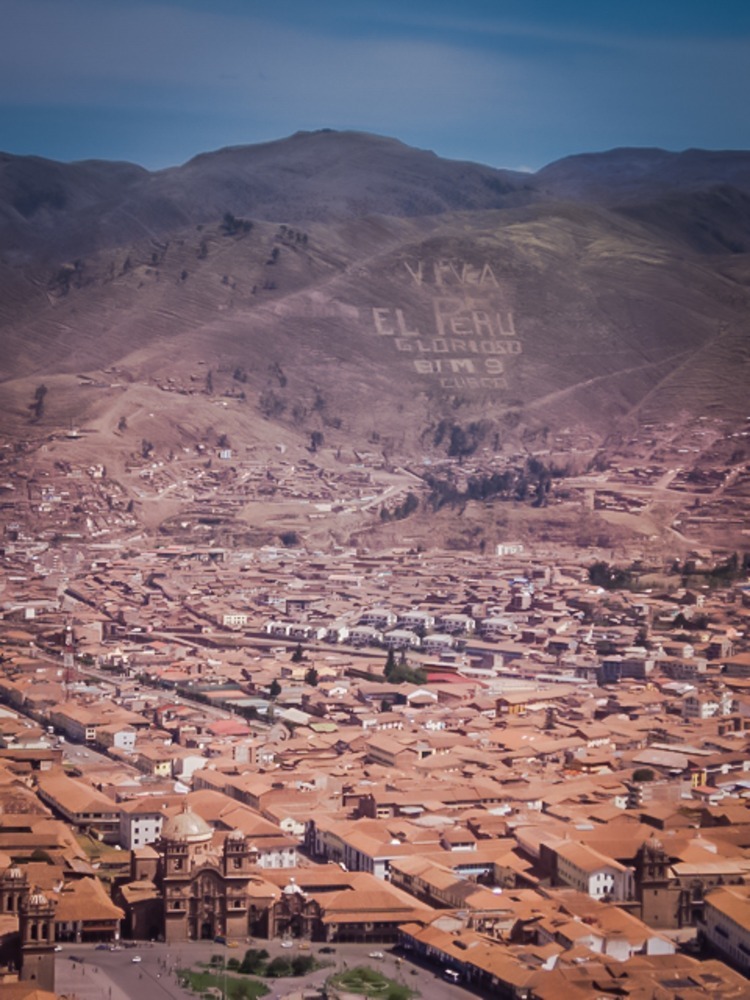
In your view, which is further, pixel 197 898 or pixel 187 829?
pixel 187 829

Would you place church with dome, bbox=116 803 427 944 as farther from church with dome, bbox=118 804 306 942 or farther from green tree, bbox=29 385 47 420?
green tree, bbox=29 385 47 420

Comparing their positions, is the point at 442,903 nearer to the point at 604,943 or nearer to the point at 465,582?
the point at 604,943

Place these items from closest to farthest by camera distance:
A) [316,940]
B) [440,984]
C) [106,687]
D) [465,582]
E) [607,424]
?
[440,984]
[316,940]
[106,687]
[465,582]
[607,424]

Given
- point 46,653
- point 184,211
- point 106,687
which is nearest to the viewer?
point 106,687

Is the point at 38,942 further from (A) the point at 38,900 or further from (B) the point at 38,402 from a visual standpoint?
(B) the point at 38,402

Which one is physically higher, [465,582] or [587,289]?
[587,289]

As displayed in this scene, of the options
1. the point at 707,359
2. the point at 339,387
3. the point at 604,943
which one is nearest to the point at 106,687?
the point at 604,943

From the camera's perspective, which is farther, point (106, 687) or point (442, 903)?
point (106, 687)

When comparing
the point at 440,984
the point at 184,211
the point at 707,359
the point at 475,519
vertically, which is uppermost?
the point at 184,211

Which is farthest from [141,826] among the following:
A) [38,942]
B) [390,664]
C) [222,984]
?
[390,664]
